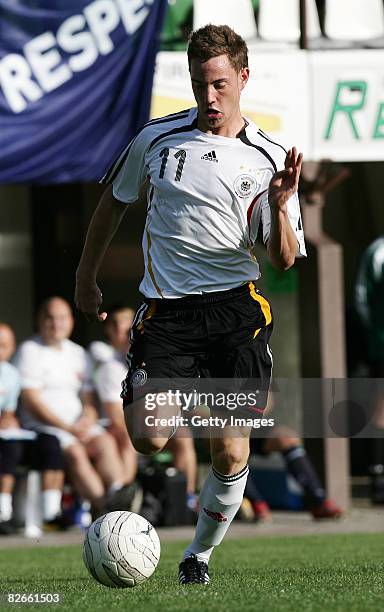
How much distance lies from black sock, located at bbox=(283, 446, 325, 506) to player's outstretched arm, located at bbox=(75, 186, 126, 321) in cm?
551

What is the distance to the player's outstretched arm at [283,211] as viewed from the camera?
546 centimetres

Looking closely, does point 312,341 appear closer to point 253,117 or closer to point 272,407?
point 272,407

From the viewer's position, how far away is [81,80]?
454 inches

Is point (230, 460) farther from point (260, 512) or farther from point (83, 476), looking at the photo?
point (260, 512)

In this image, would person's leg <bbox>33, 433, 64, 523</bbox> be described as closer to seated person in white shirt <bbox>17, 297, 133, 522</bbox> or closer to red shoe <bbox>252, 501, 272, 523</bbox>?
seated person in white shirt <bbox>17, 297, 133, 522</bbox>

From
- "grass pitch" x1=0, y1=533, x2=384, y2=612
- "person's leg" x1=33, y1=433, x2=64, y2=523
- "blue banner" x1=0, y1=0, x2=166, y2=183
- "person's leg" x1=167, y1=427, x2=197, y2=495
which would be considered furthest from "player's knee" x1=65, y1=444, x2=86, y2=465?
"blue banner" x1=0, y1=0, x2=166, y2=183

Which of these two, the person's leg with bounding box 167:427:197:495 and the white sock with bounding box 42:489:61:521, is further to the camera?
the person's leg with bounding box 167:427:197:495

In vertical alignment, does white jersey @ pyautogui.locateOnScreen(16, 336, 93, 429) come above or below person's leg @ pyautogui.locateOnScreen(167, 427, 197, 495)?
above

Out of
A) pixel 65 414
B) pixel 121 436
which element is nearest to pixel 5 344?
pixel 65 414

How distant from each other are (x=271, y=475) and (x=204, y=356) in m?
7.36

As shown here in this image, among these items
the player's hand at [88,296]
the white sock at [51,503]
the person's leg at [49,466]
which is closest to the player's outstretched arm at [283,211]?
the player's hand at [88,296]

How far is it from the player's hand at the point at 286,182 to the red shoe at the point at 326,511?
21.4ft

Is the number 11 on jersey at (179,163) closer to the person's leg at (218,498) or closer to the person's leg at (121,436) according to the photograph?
the person's leg at (218,498)

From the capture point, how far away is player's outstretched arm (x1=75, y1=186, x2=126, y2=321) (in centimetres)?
633
